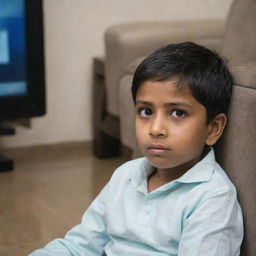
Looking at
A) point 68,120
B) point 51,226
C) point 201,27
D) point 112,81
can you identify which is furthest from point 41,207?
point 201,27

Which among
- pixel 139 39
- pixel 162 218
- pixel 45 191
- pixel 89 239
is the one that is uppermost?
pixel 139 39

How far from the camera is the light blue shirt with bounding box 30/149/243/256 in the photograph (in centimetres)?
118

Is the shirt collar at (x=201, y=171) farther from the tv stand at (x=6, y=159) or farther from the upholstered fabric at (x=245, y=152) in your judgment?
the tv stand at (x=6, y=159)

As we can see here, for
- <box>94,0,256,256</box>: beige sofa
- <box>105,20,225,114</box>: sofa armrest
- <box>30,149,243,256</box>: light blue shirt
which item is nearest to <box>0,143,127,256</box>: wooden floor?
<box>94,0,256,256</box>: beige sofa

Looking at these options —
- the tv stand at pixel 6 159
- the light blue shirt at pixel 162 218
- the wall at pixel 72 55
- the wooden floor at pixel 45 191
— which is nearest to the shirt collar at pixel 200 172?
the light blue shirt at pixel 162 218

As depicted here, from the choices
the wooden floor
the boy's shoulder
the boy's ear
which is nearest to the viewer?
the boy's ear

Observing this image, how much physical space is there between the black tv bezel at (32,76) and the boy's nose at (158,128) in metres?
1.50

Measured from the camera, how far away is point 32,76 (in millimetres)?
2674

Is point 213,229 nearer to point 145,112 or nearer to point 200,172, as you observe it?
point 200,172

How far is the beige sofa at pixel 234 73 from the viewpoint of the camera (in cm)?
124

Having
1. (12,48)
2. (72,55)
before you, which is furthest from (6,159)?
(72,55)

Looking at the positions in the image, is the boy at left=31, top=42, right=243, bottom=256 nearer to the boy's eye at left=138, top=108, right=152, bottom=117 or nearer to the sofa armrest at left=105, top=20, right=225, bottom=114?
the boy's eye at left=138, top=108, right=152, bottom=117

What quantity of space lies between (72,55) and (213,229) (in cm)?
190

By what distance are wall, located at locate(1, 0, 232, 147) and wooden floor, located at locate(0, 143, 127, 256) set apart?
0.07 metres
